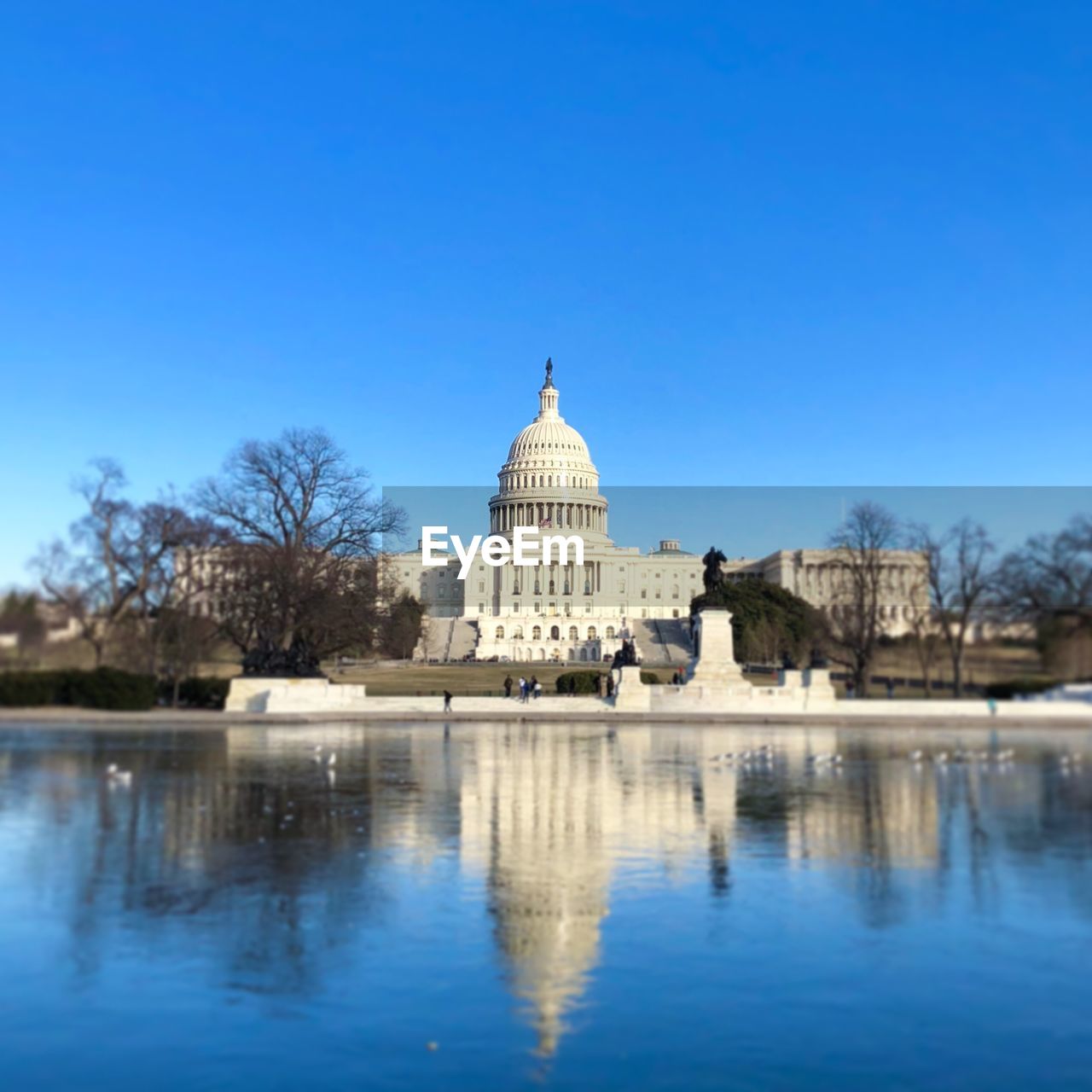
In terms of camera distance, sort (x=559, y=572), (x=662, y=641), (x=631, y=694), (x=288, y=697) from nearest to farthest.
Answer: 1. (x=288, y=697)
2. (x=631, y=694)
3. (x=662, y=641)
4. (x=559, y=572)

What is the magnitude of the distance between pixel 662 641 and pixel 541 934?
10825 cm

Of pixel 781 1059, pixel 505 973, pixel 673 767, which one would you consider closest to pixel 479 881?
pixel 505 973

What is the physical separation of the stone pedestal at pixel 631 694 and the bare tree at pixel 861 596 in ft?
21.0

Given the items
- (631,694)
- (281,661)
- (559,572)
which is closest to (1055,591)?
(631,694)

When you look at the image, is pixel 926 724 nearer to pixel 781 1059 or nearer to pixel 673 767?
pixel 673 767

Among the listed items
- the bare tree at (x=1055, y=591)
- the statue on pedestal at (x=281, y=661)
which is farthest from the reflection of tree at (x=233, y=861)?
the statue on pedestal at (x=281, y=661)

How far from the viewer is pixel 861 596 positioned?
3794 cm

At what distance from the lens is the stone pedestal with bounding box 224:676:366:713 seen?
34.2m

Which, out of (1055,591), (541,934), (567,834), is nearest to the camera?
(541,934)

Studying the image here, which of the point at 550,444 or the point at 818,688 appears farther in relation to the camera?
the point at 550,444

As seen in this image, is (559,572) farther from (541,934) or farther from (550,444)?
(541,934)

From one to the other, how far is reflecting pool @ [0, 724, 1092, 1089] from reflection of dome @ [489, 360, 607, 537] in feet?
435

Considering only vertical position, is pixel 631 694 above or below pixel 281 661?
below

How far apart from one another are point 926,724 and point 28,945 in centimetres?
2441
